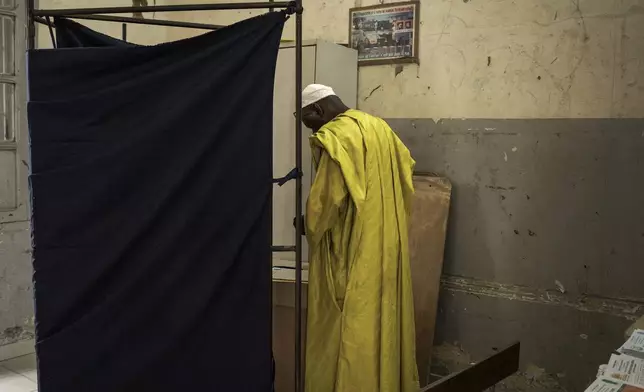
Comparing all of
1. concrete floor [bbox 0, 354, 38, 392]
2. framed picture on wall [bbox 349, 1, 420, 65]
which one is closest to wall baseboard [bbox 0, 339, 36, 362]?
concrete floor [bbox 0, 354, 38, 392]

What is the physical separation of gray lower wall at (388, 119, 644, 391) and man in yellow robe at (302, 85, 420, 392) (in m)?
0.57

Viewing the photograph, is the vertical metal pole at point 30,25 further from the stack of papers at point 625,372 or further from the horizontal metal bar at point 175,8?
the stack of papers at point 625,372

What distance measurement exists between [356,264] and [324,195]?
0.92ft

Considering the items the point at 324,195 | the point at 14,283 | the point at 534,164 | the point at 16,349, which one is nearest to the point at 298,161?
the point at 324,195

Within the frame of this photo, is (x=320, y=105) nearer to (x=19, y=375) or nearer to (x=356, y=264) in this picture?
(x=356, y=264)

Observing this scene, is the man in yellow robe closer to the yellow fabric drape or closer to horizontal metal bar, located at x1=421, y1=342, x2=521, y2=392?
Result: the yellow fabric drape

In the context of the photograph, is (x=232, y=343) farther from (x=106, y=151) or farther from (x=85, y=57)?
(x=85, y=57)

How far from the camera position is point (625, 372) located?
152 cm

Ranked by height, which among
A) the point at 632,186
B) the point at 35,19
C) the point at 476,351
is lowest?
the point at 476,351

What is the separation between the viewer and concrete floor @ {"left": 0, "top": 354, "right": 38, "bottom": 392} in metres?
2.84

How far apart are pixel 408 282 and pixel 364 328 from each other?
0.27 m

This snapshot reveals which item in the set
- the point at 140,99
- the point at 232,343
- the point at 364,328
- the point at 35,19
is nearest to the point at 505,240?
the point at 364,328

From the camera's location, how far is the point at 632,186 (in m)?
2.41

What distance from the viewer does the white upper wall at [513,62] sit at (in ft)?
7.95
